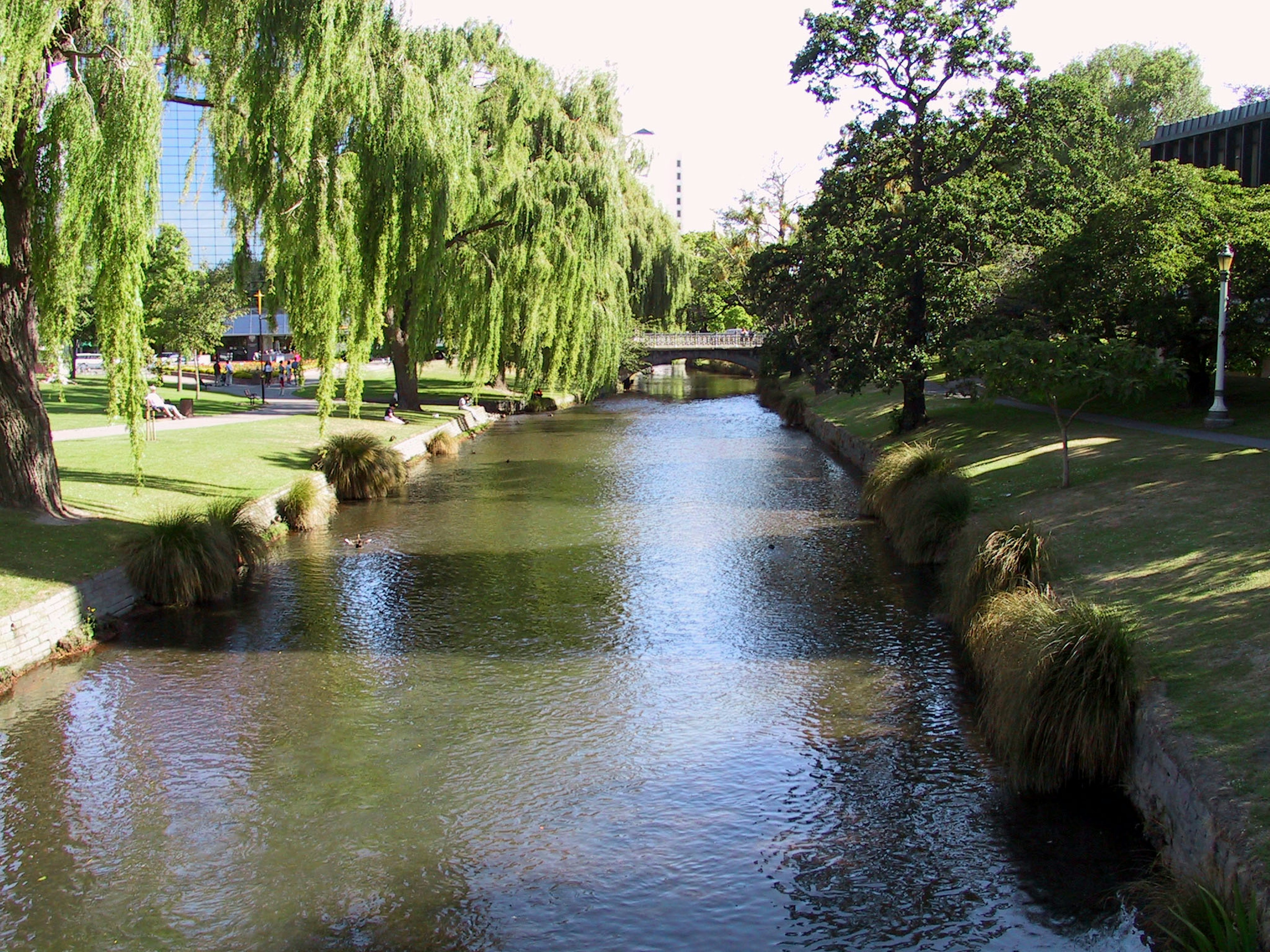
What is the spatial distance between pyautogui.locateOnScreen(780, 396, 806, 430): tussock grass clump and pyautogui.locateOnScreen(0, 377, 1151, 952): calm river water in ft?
79.9

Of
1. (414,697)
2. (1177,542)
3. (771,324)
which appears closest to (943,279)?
(1177,542)

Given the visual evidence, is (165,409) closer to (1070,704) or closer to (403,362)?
(403,362)

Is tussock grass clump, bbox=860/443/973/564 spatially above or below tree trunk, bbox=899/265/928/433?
below

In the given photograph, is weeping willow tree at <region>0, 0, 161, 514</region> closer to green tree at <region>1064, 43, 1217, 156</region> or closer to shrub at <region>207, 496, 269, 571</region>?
shrub at <region>207, 496, 269, 571</region>

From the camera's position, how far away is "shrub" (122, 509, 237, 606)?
14.4m

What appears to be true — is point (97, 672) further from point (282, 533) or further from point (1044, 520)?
point (1044, 520)

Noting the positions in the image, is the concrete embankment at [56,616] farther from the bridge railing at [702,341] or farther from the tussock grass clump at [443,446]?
the bridge railing at [702,341]

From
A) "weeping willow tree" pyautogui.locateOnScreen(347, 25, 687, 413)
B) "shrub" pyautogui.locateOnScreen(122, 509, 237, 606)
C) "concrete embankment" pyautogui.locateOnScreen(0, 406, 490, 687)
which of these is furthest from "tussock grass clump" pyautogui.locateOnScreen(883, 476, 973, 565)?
"concrete embankment" pyautogui.locateOnScreen(0, 406, 490, 687)

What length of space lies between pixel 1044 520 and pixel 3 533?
14.2 meters

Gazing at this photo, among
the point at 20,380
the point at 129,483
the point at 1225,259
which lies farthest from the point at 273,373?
the point at 1225,259

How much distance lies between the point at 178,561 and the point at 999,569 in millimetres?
10505

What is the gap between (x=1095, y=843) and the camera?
812cm

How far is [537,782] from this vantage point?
368 inches

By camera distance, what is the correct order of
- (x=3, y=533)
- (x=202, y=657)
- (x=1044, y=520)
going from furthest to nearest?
(x=1044, y=520)
(x=3, y=533)
(x=202, y=657)
